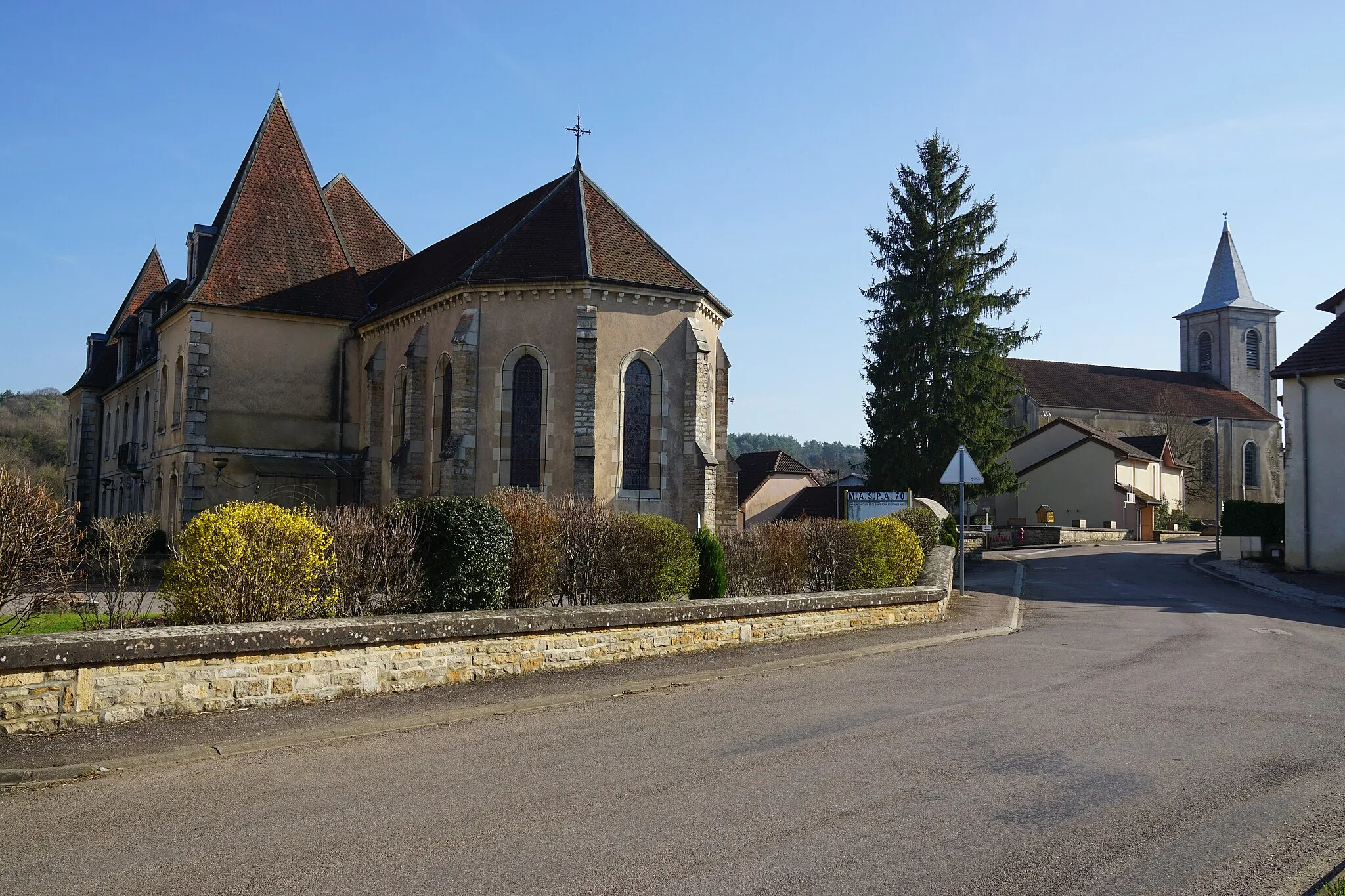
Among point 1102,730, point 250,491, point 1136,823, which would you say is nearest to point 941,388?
point 250,491

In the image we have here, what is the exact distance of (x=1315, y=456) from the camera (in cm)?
2825

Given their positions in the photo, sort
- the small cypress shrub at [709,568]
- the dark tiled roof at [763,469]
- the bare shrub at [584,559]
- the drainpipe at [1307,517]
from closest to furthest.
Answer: the bare shrub at [584,559] < the small cypress shrub at [709,568] < the drainpipe at [1307,517] < the dark tiled roof at [763,469]

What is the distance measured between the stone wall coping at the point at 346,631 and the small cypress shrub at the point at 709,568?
903mm

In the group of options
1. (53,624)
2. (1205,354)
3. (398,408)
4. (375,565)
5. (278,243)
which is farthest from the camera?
(1205,354)

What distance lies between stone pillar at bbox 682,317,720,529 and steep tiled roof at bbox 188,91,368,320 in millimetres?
11576

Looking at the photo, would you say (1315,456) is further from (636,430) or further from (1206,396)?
(1206,396)

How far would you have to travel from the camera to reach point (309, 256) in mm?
31625

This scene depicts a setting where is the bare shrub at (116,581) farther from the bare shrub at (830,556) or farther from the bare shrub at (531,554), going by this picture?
the bare shrub at (830,556)

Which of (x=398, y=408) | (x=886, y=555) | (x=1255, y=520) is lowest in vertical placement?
(x=886, y=555)

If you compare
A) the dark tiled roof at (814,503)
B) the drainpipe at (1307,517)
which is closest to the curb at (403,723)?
the drainpipe at (1307,517)

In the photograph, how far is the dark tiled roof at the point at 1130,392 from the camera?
66875 millimetres

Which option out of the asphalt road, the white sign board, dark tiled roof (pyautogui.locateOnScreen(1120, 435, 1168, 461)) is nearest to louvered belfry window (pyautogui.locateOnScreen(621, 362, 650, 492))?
the white sign board

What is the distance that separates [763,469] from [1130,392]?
28.5m

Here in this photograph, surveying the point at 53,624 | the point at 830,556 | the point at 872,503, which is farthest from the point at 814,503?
the point at 53,624
